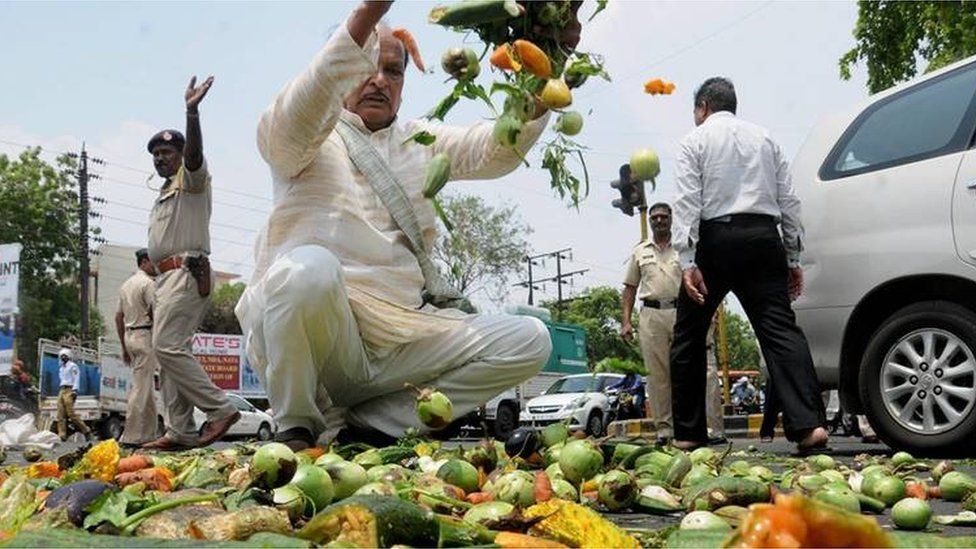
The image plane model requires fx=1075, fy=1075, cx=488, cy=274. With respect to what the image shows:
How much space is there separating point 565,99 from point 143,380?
5816mm

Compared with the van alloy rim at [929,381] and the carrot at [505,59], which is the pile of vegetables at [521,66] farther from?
the van alloy rim at [929,381]

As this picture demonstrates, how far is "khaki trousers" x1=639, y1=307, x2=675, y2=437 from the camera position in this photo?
834cm

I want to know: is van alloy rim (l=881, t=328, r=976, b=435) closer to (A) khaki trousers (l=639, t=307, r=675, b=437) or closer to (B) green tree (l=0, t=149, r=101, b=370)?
(A) khaki trousers (l=639, t=307, r=675, b=437)

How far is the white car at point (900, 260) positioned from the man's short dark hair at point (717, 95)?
24.2 inches

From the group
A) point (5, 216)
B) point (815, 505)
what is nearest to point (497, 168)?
point (815, 505)

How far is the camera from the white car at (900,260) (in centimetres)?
524

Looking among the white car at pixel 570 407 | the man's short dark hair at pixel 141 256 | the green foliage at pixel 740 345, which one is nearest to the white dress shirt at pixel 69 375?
the man's short dark hair at pixel 141 256

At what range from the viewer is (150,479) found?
9.09 ft

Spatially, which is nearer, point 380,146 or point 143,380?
point 380,146

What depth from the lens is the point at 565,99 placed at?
299cm

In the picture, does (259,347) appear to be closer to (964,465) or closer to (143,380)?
(964,465)

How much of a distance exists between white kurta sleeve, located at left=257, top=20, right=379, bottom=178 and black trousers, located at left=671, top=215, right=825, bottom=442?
7.33ft

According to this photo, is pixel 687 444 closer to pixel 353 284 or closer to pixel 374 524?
pixel 353 284

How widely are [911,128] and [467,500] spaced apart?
4122 millimetres
